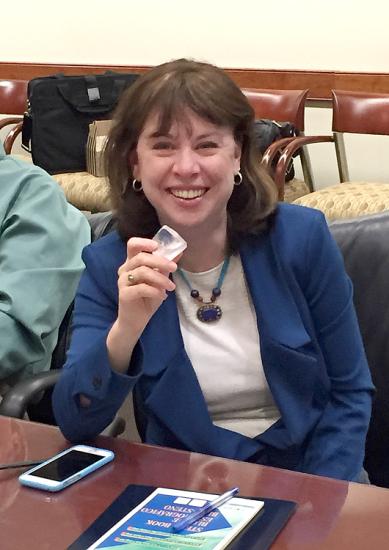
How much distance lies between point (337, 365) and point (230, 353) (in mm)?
188

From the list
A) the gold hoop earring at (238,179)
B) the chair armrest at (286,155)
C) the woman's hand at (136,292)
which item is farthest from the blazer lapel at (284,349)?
the chair armrest at (286,155)

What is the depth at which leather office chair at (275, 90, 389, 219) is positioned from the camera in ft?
10.9

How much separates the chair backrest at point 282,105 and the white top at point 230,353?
2.70 m

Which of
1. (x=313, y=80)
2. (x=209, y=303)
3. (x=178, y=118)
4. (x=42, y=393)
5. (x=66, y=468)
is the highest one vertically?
(x=178, y=118)

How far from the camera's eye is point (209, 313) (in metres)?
1.45

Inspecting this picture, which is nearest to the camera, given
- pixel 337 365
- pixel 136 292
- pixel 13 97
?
pixel 136 292

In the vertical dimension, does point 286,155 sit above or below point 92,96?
below

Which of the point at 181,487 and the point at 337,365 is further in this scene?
the point at 337,365

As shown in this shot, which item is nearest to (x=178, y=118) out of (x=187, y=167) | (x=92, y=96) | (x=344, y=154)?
(x=187, y=167)

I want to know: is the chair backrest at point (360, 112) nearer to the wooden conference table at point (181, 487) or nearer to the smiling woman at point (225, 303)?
the smiling woman at point (225, 303)

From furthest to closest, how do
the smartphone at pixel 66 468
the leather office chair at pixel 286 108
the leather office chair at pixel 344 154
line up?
the leather office chair at pixel 286 108 → the leather office chair at pixel 344 154 → the smartphone at pixel 66 468

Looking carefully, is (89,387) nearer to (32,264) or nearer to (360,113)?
(32,264)

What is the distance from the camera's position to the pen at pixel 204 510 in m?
0.93

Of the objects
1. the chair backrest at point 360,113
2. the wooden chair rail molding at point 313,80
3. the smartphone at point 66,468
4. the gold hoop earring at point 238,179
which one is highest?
the gold hoop earring at point 238,179
